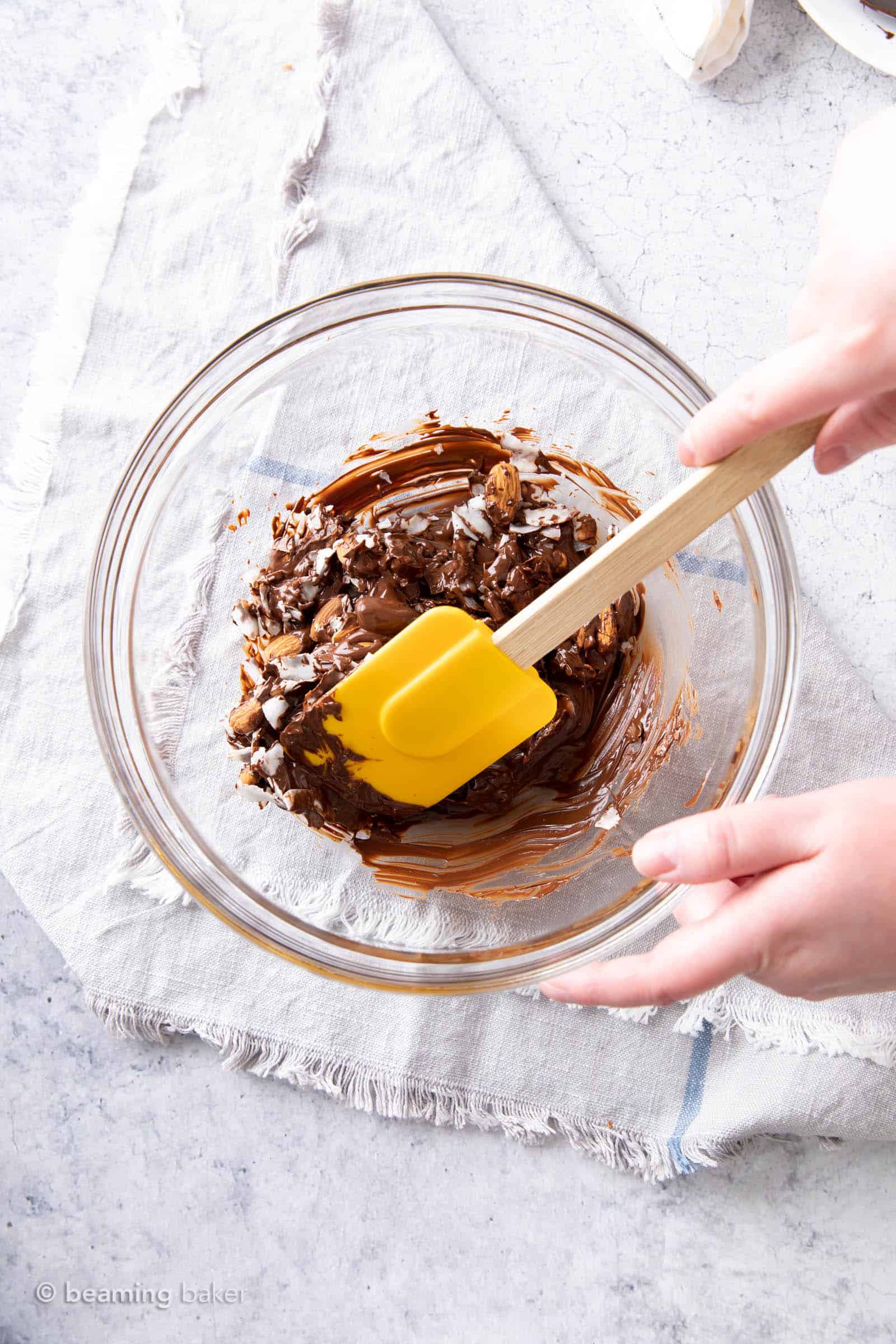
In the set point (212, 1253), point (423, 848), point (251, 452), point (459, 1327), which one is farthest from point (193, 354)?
point (459, 1327)

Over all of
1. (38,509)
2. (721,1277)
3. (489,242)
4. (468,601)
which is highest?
(38,509)

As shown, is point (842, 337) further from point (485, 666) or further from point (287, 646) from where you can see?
point (287, 646)

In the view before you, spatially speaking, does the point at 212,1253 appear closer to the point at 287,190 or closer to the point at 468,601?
the point at 468,601

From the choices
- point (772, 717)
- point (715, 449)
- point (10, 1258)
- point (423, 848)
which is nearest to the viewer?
point (715, 449)

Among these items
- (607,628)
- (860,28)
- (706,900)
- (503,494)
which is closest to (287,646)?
(503,494)

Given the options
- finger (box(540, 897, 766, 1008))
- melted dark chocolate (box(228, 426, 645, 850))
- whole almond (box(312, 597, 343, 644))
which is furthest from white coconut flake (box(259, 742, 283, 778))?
finger (box(540, 897, 766, 1008))
